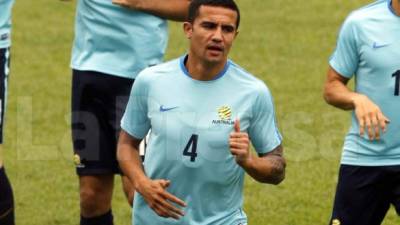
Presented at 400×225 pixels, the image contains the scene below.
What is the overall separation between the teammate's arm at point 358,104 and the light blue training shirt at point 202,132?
54 cm

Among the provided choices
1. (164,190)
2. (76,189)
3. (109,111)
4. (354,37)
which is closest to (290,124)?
(76,189)

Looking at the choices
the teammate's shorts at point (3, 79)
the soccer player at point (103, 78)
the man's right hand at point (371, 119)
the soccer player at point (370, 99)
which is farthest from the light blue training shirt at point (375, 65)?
the teammate's shorts at point (3, 79)

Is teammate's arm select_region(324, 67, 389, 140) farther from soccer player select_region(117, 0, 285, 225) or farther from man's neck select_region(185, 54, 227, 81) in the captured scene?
man's neck select_region(185, 54, 227, 81)

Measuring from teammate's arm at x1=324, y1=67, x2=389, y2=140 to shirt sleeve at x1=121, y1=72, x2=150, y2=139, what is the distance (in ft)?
4.11

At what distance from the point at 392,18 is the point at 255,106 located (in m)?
1.27

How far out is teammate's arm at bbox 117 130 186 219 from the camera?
8320 mm

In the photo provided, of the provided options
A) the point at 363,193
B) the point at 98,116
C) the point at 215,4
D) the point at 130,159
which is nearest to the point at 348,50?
the point at 363,193

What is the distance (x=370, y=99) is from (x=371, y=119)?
0.80 meters

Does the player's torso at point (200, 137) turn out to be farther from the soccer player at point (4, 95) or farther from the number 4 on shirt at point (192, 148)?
the soccer player at point (4, 95)

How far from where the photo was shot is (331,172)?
13.4m

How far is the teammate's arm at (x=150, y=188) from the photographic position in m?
8.32

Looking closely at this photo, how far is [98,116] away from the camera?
10.8 meters

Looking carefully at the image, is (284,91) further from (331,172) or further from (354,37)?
(354,37)

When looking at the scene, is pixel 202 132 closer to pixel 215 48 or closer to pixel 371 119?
pixel 215 48
